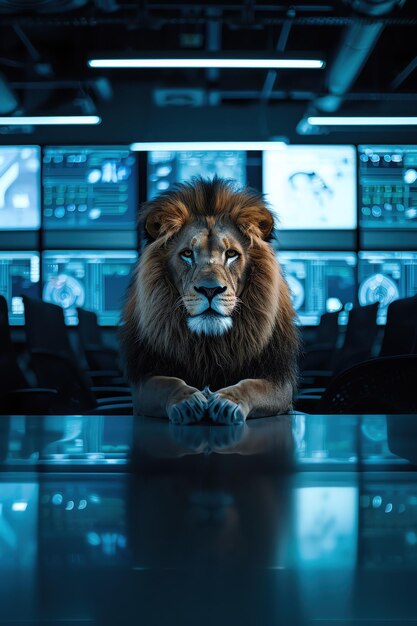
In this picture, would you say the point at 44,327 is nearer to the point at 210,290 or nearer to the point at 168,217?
the point at 168,217

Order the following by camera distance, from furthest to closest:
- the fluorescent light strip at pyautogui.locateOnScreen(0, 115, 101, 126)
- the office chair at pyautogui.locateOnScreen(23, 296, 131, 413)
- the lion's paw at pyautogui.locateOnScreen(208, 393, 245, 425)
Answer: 1. the fluorescent light strip at pyautogui.locateOnScreen(0, 115, 101, 126)
2. the office chair at pyautogui.locateOnScreen(23, 296, 131, 413)
3. the lion's paw at pyautogui.locateOnScreen(208, 393, 245, 425)

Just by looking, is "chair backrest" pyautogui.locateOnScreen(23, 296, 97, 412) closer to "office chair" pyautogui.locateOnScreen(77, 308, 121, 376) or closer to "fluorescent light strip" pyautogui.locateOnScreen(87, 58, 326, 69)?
"office chair" pyautogui.locateOnScreen(77, 308, 121, 376)

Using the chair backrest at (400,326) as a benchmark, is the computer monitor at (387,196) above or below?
above

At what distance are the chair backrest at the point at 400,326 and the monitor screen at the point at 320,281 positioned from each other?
588cm

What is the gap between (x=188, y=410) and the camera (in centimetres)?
88

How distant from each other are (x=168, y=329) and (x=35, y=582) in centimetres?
83

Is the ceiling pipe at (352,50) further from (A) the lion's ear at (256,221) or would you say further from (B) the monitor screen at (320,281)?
(A) the lion's ear at (256,221)

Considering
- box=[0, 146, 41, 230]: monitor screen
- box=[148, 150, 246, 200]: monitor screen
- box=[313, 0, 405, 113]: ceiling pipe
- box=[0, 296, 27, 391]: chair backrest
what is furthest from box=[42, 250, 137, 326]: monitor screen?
box=[0, 296, 27, 391]: chair backrest

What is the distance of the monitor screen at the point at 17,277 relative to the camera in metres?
8.25

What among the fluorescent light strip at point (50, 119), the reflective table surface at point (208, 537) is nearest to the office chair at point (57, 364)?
the reflective table surface at point (208, 537)

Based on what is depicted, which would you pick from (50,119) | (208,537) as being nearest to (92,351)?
(50,119)

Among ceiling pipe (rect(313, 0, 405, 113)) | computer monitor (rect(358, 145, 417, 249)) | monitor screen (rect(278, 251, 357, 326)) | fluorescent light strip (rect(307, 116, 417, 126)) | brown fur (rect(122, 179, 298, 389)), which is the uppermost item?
ceiling pipe (rect(313, 0, 405, 113))

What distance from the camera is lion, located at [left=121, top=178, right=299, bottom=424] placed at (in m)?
1.04

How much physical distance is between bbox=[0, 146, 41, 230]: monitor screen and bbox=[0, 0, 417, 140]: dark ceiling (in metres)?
0.34
